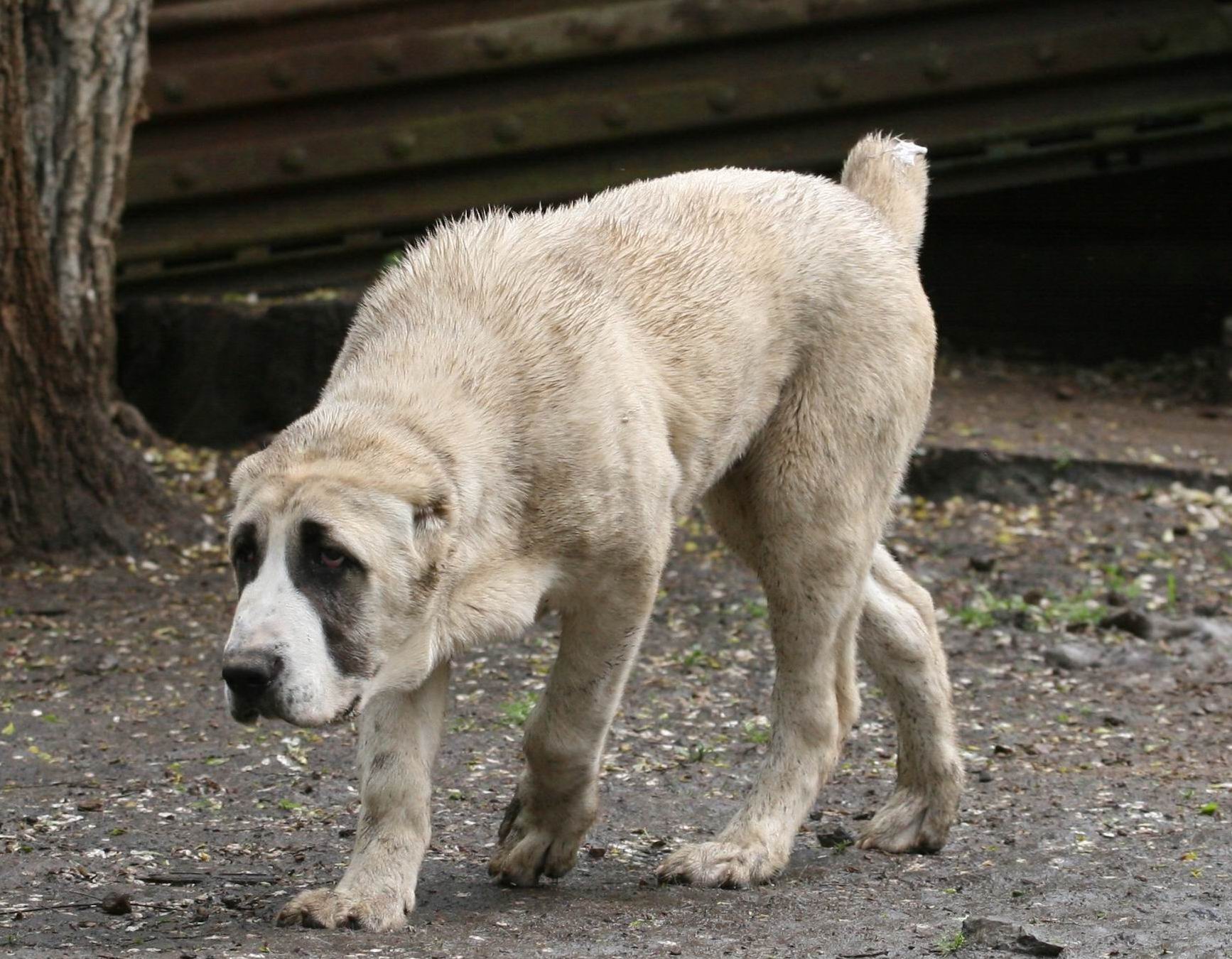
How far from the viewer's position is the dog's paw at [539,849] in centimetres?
502

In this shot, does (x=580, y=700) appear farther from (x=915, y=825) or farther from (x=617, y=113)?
(x=617, y=113)

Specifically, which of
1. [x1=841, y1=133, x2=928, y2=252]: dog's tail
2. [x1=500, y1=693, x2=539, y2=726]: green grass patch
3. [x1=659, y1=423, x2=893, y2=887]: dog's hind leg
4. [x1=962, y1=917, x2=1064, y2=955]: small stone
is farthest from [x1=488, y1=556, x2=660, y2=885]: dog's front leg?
[x1=841, y1=133, x2=928, y2=252]: dog's tail

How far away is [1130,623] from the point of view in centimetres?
783

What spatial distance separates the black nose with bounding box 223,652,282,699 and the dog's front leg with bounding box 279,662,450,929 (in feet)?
2.05

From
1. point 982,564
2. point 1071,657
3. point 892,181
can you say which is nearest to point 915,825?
point 892,181

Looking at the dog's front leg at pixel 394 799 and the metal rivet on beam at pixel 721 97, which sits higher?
the metal rivet on beam at pixel 721 97

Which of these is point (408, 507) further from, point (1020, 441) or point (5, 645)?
point (1020, 441)

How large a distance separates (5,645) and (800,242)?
373cm

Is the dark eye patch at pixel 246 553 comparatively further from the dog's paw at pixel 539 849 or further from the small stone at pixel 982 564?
the small stone at pixel 982 564

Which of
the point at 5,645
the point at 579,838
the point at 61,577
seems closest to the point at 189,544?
the point at 61,577

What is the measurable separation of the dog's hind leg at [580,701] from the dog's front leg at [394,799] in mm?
293

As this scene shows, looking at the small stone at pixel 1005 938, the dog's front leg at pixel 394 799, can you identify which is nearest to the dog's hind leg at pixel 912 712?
the small stone at pixel 1005 938

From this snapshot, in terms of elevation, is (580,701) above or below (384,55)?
below

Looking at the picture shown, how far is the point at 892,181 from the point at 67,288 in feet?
12.9
